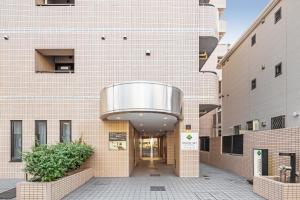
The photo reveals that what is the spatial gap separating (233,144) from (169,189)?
7.18 meters

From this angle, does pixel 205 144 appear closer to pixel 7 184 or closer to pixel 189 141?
pixel 189 141

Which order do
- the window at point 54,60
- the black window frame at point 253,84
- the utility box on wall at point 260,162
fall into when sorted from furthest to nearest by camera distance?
the black window frame at point 253,84 < the window at point 54,60 < the utility box on wall at point 260,162

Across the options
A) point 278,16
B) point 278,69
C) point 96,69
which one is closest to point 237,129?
point 278,69

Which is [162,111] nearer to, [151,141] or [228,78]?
[228,78]

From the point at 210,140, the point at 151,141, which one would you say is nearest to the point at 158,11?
the point at 210,140

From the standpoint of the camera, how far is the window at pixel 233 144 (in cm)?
1630

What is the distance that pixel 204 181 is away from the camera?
13.8 meters

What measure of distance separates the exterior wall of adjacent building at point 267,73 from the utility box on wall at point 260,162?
3180 mm

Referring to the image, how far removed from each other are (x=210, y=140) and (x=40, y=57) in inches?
526

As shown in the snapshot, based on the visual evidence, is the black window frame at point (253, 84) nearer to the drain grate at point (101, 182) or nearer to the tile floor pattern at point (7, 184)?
the drain grate at point (101, 182)

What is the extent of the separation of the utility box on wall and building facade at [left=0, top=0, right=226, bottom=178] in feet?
10.0

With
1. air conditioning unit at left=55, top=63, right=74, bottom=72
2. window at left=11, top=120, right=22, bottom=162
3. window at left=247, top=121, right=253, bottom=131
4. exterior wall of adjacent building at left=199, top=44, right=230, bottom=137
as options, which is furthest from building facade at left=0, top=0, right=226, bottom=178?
exterior wall of adjacent building at left=199, top=44, right=230, bottom=137

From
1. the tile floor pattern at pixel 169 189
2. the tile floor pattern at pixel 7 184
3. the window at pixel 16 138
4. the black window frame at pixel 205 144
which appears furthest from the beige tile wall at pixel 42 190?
the black window frame at pixel 205 144

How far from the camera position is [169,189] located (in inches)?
460
